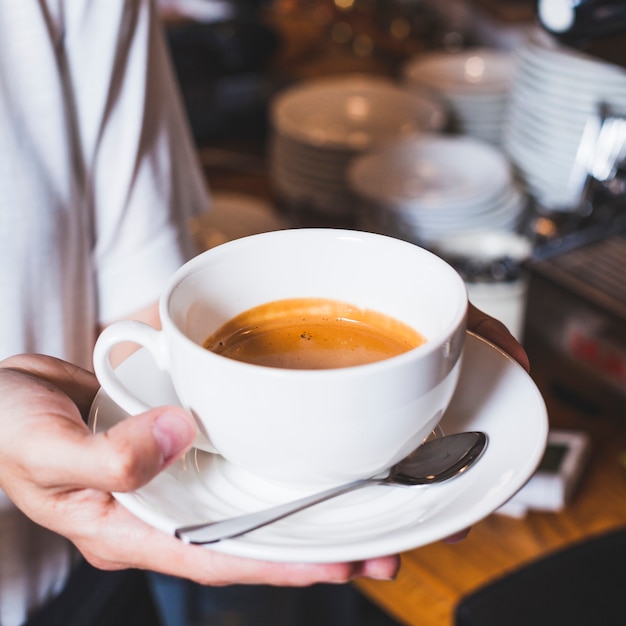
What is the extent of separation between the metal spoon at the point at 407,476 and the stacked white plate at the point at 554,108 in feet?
2.38

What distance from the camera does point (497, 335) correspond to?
0.62 metres

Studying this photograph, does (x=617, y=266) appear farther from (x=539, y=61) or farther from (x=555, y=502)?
(x=539, y=61)

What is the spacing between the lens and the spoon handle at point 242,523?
0.46m

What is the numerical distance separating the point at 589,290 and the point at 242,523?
1.99 ft

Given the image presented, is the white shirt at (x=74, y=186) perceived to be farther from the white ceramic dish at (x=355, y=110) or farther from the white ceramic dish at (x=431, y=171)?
the white ceramic dish at (x=355, y=110)

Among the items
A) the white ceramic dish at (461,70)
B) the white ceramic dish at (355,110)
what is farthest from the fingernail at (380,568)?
the white ceramic dish at (461,70)

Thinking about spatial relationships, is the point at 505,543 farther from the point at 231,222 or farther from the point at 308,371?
the point at 231,222

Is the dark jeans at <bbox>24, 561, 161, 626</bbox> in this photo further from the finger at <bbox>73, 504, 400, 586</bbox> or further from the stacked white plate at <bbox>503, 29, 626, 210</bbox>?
the stacked white plate at <bbox>503, 29, 626, 210</bbox>

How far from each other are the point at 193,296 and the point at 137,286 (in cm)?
34

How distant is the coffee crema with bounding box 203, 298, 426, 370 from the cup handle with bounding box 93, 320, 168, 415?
5 cm

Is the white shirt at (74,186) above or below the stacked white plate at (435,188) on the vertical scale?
above

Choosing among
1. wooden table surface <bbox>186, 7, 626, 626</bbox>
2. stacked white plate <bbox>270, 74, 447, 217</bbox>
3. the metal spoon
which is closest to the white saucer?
the metal spoon

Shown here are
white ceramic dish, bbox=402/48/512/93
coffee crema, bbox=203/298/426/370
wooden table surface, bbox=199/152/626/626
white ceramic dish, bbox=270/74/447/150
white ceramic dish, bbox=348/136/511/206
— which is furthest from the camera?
white ceramic dish, bbox=402/48/512/93

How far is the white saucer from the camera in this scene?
458 mm
